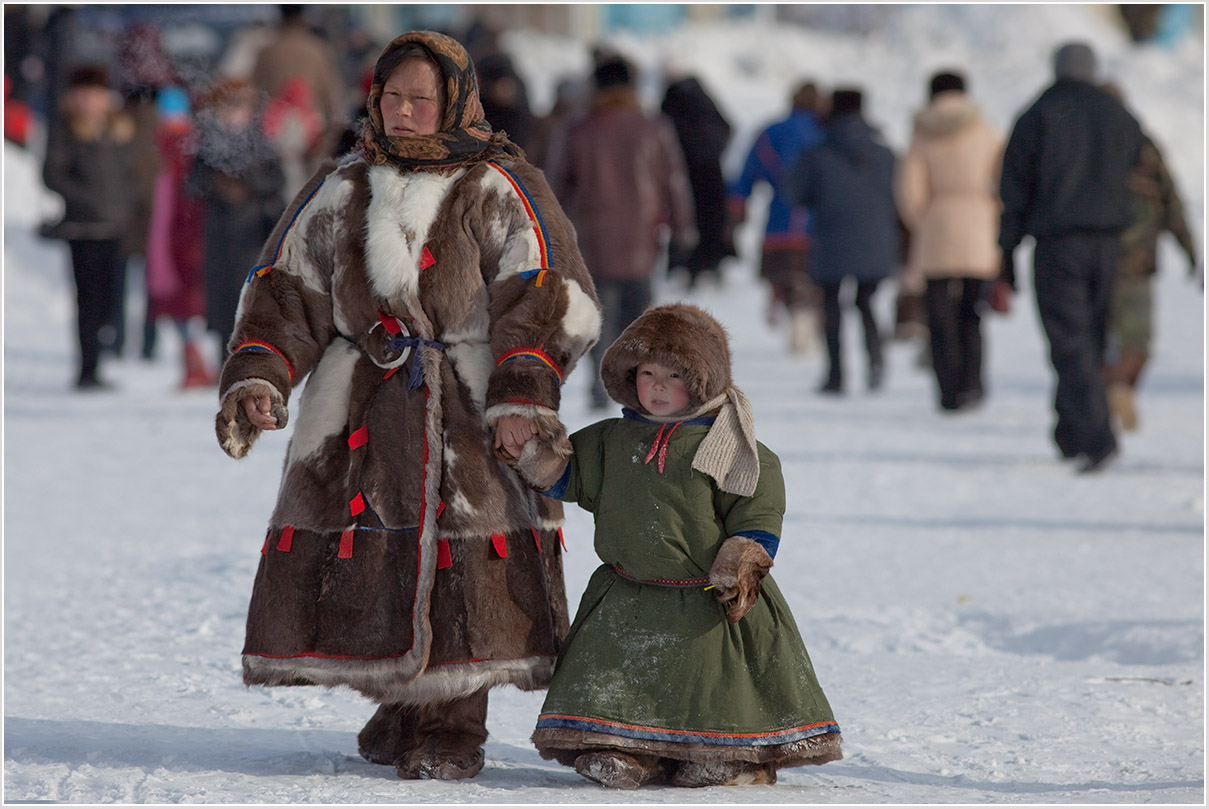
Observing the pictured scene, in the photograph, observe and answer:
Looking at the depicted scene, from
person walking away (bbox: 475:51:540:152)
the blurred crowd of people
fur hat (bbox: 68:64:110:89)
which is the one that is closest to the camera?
the blurred crowd of people

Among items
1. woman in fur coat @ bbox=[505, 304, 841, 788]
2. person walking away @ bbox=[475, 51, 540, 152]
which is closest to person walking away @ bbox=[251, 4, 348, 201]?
person walking away @ bbox=[475, 51, 540, 152]

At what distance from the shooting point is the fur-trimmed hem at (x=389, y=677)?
340cm

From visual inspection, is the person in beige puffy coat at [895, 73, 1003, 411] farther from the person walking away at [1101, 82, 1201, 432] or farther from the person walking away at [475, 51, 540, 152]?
the person walking away at [475, 51, 540, 152]

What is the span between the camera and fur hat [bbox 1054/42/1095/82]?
25.9ft

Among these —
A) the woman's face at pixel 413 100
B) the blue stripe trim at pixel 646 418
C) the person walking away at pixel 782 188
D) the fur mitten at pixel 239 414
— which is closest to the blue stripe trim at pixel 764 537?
the blue stripe trim at pixel 646 418

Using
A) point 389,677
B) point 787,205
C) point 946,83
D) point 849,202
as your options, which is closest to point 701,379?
point 389,677

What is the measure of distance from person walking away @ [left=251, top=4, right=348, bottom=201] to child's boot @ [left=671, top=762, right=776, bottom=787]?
861 centimetres

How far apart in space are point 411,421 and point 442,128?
0.63 m

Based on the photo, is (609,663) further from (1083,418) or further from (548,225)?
(1083,418)

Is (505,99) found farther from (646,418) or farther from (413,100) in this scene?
(646,418)

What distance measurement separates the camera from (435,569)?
11.3 ft

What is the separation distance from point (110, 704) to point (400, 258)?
1421 millimetres

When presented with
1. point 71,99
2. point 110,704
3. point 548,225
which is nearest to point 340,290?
point 548,225

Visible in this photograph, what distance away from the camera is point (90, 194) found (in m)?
10.7
